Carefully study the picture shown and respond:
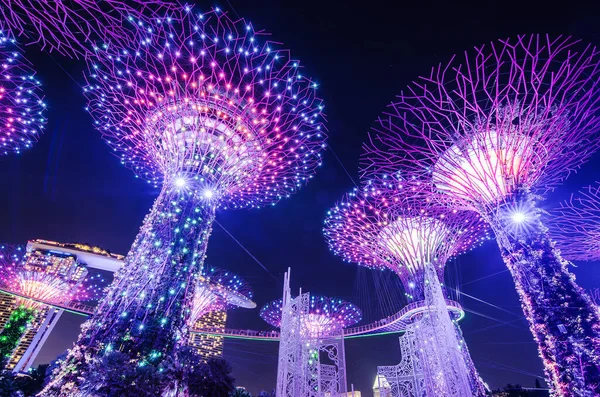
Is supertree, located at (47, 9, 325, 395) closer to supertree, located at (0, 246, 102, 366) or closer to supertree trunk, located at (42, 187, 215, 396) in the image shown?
supertree trunk, located at (42, 187, 215, 396)

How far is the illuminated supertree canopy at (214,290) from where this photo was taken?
2378cm

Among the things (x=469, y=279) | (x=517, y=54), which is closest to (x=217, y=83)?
(x=517, y=54)

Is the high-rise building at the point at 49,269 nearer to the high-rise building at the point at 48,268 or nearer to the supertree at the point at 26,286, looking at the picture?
the high-rise building at the point at 48,268

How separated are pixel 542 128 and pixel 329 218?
36.5 feet

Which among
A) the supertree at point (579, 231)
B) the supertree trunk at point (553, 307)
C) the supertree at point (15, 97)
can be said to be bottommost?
the supertree trunk at point (553, 307)

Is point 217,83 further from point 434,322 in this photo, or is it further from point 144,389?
point 434,322

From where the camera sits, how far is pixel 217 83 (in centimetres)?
1083

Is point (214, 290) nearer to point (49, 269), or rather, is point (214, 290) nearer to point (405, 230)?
point (405, 230)

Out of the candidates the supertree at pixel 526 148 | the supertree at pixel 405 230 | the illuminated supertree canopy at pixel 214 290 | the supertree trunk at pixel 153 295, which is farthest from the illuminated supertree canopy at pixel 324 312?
the supertree at pixel 526 148

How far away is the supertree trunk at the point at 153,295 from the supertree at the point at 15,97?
15.1 feet

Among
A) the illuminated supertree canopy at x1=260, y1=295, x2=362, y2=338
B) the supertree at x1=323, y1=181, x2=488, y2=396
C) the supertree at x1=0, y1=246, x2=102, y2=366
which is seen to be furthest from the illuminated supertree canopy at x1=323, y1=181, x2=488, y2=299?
the supertree at x1=0, y1=246, x2=102, y2=366

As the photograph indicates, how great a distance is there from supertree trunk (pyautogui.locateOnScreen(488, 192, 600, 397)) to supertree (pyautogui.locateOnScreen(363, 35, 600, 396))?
20 mm

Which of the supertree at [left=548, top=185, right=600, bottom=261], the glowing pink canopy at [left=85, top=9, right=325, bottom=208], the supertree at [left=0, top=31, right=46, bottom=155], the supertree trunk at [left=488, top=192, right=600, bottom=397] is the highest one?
the glowing pink canopy at [left=85, top=9, right=325, bottom=208]

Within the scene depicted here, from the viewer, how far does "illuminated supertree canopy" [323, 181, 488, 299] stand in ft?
55.8
